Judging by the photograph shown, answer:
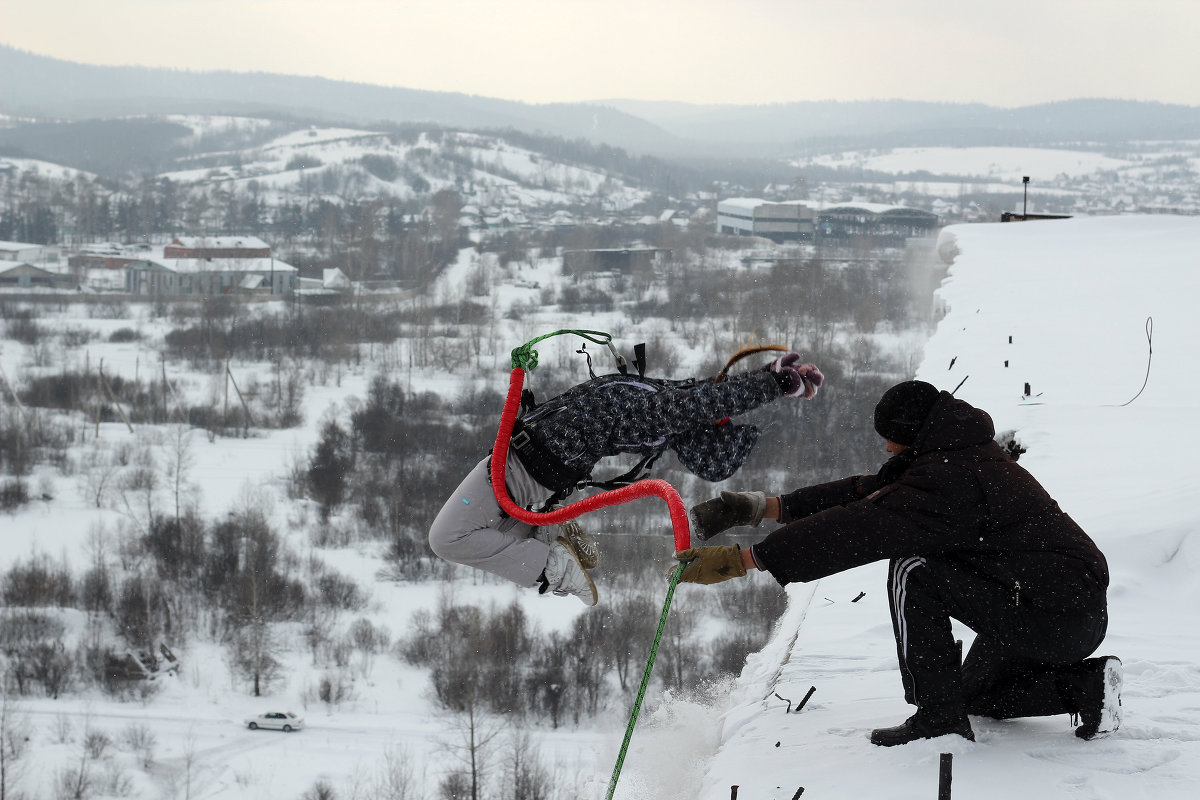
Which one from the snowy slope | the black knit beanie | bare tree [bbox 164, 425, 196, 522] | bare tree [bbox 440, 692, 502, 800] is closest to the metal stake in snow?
the snowy slope

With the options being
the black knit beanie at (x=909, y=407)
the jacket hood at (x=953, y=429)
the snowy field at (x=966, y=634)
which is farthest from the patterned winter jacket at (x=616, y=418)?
the snowy field at (x=966, y=634)

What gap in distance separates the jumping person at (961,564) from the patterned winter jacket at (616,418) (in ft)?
1.51

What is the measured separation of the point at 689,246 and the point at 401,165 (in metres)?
51.5

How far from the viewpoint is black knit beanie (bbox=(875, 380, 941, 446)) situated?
8.73 feet

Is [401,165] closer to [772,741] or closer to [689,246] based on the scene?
[689,246]

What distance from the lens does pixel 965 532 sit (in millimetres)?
2492

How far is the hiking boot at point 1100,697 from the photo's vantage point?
2.55 m

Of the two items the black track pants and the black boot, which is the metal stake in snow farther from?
the black boot

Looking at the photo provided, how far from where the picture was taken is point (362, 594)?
19.5m

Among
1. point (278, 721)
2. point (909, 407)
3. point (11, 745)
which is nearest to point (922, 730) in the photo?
point (909, 407)

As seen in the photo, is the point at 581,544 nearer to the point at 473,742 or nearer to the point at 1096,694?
the point at 1096,694

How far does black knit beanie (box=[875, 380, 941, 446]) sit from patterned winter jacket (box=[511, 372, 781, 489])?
1.39ft

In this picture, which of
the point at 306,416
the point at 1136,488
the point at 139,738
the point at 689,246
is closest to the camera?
the point at 1136,488

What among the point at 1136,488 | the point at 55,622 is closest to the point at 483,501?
the point at 1136,488
